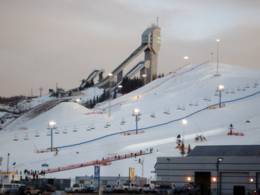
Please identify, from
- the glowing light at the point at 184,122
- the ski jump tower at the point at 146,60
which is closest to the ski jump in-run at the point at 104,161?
the glowing light at the point at 184,122

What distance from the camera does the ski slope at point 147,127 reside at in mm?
56875

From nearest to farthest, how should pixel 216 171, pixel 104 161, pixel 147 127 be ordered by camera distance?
pixel 216 171, pixel 104 161, pixel 147 127

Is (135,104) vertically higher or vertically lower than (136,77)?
lower

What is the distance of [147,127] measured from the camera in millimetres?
68812

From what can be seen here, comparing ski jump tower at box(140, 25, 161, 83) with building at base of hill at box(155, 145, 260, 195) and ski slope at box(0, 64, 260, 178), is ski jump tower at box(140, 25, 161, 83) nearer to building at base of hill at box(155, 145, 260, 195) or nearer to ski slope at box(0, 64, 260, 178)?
ski slope at box(0, 64, 260, 178)

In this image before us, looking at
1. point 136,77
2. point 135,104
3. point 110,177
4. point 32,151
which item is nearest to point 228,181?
point 110,177

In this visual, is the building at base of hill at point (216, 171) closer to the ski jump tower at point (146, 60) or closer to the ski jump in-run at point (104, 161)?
the ski jump in-run at point (104, 161)

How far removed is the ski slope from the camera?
56.9 m

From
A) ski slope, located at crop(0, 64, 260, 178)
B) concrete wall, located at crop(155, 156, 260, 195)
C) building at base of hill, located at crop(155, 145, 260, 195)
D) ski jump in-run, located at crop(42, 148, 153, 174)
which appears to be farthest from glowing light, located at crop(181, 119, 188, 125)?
concrete wall, located at crop(155, 156, 260, 195)

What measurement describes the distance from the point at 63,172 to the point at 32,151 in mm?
12287

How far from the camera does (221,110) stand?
2867 inches

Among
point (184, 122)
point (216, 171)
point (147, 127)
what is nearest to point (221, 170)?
point (216, 171)

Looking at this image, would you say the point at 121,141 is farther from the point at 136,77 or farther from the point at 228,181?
the point at 136,77

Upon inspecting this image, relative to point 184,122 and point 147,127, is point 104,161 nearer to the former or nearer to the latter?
point 184,122
